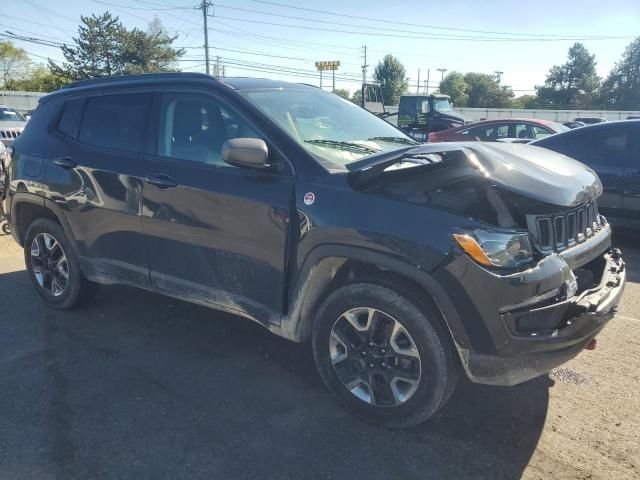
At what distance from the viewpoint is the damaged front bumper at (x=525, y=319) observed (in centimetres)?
236

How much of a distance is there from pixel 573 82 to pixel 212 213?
3547 inches

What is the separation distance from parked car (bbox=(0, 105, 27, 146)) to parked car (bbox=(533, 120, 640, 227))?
44.6 ft

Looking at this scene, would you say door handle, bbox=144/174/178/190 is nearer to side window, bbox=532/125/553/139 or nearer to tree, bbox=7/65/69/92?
side window, bbox=532/125/553/139

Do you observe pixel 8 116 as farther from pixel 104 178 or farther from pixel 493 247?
pixel 493 247

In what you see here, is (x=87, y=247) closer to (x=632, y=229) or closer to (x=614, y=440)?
(x=614, y=440)

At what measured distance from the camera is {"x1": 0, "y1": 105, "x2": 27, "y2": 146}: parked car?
1502 centimetres

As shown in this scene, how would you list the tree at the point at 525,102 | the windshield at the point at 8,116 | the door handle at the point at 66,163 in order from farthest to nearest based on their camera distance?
the tree at the point at 525,102 → the windshield at the point at 8,116 → the door handle at the point at 66,163

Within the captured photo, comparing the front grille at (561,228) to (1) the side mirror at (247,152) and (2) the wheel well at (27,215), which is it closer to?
(1) the side mirror at (247,152)

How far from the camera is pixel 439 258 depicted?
2.44 metres

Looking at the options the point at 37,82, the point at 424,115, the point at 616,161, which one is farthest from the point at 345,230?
the point at 37,82

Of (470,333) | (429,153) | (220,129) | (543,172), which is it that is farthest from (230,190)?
(543,172)

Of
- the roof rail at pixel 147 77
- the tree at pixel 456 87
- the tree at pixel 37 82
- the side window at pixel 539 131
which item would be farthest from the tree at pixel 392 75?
the roof rail at pixel 147 77

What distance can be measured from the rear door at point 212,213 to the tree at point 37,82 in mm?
63909

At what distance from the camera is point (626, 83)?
72.8 m
